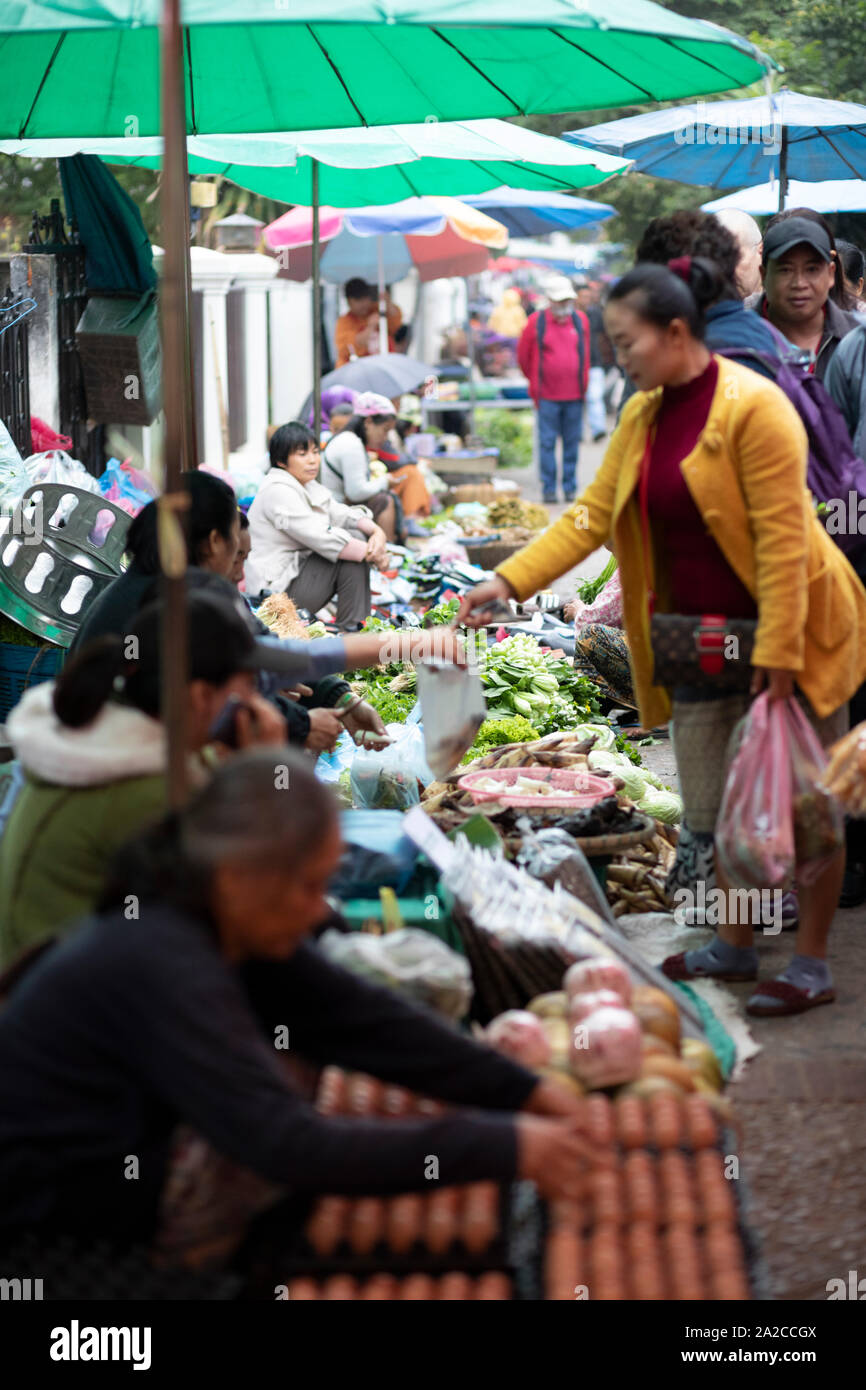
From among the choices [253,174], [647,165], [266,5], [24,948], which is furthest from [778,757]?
[253,174]

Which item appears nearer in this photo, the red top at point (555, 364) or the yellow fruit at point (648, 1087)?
the yellow fruit at point (648, 1087)

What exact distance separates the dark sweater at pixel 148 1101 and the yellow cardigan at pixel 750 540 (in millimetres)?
1829

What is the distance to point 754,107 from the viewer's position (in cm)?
803

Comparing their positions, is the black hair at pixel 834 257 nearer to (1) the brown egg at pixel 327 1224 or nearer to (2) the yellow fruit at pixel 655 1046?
(2) the yellow fruit at pixel 655 1046

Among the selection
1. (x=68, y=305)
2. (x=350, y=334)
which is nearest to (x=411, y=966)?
(x=68, y=305)

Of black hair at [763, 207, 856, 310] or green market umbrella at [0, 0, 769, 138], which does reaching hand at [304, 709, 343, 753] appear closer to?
green market umbrella at [0, 0, 769, 138]

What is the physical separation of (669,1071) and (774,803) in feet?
2.84

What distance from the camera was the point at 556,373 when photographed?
15719 millimetres

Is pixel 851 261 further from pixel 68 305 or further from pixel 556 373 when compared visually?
pixel 556 373

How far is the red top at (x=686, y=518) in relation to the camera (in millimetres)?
3867

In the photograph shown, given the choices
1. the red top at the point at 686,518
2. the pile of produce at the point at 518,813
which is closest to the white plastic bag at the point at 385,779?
the pile of produce at the point at 518,813

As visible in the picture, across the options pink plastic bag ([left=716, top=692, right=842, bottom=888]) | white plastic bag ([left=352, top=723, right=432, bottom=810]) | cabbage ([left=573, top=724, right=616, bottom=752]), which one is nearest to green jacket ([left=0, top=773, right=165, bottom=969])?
pink plastic bag ([left=716, top=692, right=842, bottom=888])

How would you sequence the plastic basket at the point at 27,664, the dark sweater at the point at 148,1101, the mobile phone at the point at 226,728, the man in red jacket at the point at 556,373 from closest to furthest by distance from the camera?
the dark sweater at the point at 148,1101 → the mobile phone at the point at 226,728 → the plastic basket at the point at 27,664 → the man in red jacket at the point at 556,373

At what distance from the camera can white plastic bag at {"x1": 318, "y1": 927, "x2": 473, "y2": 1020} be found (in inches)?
122
